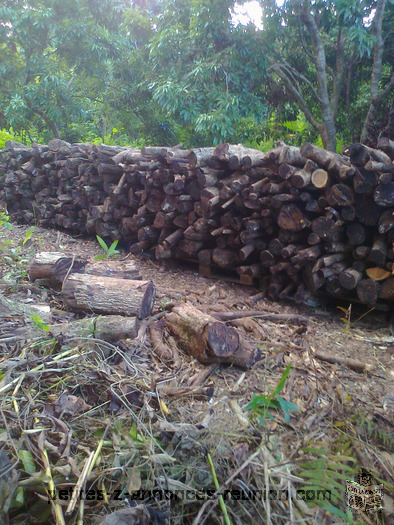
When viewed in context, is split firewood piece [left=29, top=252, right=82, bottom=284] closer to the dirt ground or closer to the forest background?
the dirt ground

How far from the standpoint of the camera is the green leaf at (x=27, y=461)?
148 centimetres

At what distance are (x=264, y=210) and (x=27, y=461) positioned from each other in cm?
281

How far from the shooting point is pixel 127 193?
515 cm

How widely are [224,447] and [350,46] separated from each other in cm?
867

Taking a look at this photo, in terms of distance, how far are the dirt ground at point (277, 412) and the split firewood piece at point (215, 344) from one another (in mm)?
68

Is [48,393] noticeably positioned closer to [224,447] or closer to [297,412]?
[224,447]

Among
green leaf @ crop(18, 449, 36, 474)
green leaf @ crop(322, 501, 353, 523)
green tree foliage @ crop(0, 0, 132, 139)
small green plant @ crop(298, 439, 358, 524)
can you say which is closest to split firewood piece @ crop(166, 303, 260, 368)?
small green plant @ crop(298, 439, 358, 524)

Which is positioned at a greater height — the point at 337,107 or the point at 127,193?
the point at 337,107

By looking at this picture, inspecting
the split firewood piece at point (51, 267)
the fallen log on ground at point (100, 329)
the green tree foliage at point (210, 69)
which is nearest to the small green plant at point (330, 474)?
the fallen log on ground at point (100, 329)

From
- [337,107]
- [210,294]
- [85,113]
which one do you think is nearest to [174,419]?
[210,294]

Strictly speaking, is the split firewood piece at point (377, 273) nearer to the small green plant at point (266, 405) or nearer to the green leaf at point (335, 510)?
the small green plant at point (266, 405)

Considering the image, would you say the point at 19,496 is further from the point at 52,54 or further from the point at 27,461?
the point at 52,54

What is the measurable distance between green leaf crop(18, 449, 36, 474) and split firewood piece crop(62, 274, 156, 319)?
126 cm

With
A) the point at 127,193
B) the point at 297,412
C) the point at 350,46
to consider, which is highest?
the point at 350,46
